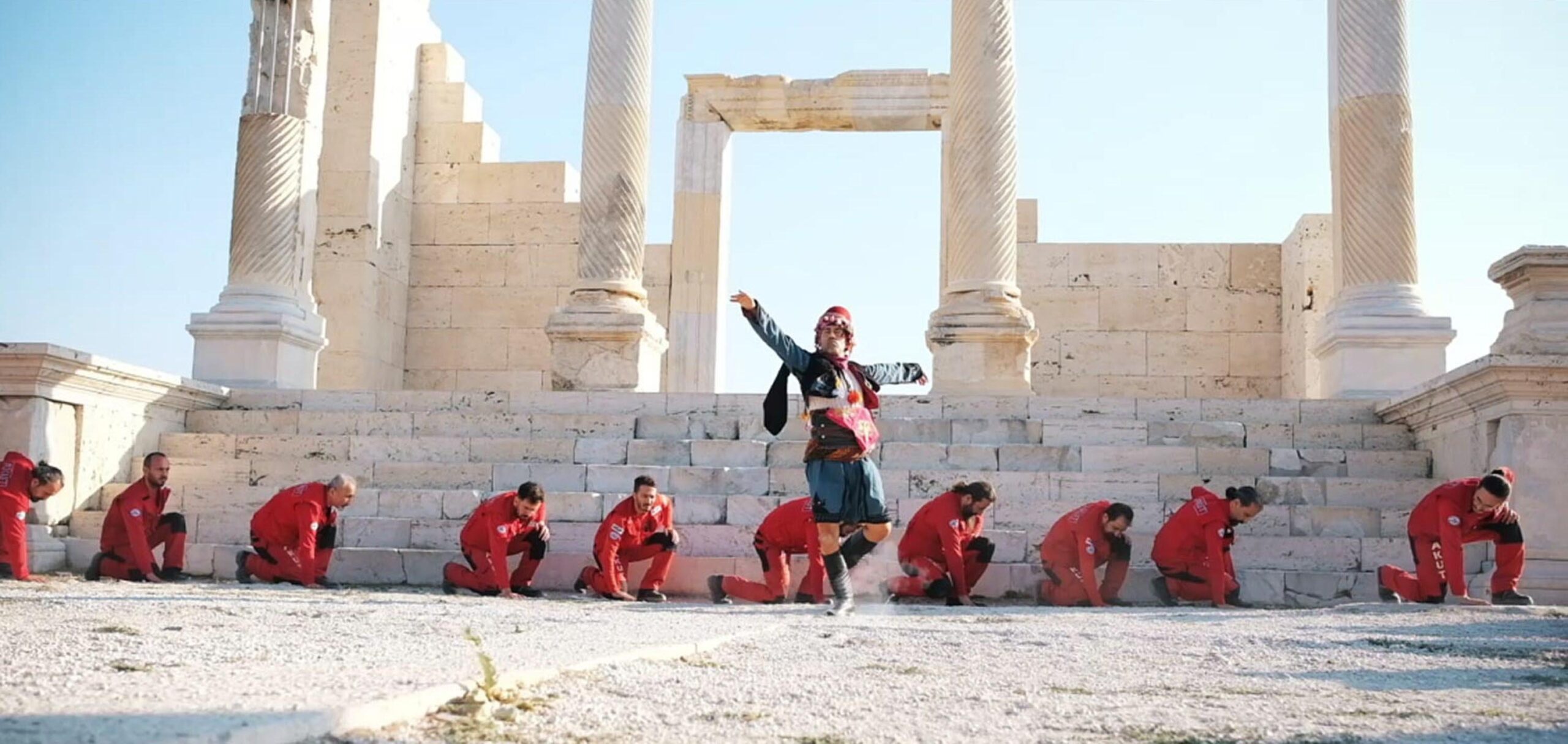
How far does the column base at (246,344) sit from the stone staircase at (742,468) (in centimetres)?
137

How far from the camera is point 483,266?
2053cm

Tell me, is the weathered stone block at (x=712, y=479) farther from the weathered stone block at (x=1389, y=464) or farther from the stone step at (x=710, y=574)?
the weathered stone block at (x=1389, y=464)

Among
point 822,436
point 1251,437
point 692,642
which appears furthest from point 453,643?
point 1251,437

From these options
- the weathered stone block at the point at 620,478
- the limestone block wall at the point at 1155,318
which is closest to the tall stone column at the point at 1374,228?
the limestone block wall at the point at 1155,318

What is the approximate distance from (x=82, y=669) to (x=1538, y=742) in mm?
4086

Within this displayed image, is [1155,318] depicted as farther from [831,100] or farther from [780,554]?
[780,554]

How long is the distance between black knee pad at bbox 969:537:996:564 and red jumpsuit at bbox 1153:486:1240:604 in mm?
1124

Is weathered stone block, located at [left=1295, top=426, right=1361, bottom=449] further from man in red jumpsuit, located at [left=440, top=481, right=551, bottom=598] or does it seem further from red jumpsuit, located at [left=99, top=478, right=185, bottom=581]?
red jumpsuit, located at [left=99, top=478, right=185, bottom=581]

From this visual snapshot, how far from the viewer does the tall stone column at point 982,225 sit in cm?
1502

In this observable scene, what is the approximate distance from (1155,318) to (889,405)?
7.80m

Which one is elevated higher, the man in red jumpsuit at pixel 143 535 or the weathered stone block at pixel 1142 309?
the weathered stone block at pixel 1142 309

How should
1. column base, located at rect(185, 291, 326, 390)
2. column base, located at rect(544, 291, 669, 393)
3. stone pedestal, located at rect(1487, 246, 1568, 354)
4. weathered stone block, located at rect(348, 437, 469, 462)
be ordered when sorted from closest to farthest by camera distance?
stone pedestal, located at rect(1487, 246, 1568, 354) < weathered stone block, located at rect(348, 437, 469, 462) < column base, located at rect(185, 291, 326, 390) < column base, located at rect(544, 291, 669, 393)

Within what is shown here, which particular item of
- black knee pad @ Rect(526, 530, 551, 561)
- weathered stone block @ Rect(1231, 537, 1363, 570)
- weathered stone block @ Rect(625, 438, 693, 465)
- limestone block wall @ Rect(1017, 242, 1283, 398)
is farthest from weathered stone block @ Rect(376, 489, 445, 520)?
limestone block wall @ Rect(1017, 242, 1283, 398)

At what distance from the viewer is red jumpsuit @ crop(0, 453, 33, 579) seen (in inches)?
380
